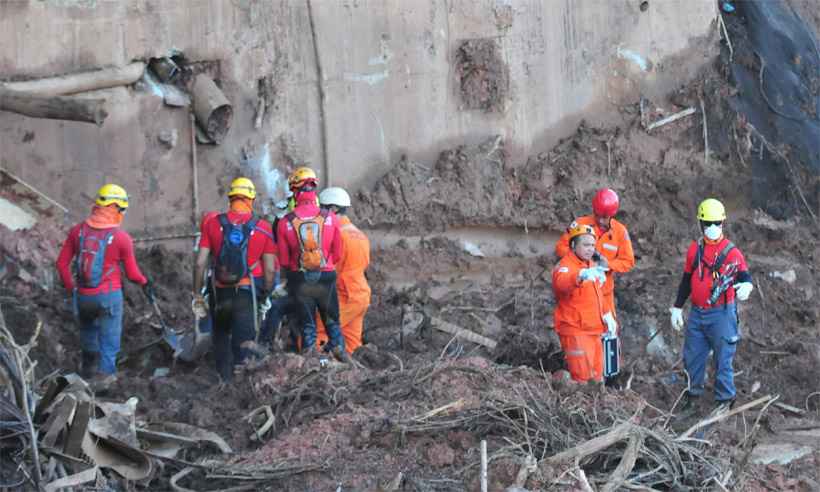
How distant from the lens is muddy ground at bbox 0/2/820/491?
8305mm

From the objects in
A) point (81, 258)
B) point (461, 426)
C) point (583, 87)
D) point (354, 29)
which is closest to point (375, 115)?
point (354, 29)

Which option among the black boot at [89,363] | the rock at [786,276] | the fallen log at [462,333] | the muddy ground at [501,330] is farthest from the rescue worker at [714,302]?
the black boot at [89,363]

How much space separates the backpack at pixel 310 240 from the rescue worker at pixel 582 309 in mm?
1986

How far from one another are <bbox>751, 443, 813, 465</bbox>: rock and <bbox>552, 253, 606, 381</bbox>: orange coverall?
1390mm

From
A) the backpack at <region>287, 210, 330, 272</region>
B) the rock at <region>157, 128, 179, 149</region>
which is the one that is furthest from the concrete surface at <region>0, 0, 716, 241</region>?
the backpack at <region>287, 210, 330, 272</region>

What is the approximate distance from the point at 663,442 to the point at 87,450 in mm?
3579

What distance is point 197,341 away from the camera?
1197 cm

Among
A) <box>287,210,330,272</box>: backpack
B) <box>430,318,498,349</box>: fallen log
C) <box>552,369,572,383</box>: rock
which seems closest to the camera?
<box>552,369,572,383</box>: rock

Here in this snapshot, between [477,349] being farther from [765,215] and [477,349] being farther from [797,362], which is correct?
[765,215]

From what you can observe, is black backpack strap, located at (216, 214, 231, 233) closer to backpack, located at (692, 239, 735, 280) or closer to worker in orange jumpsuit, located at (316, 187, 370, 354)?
worker in orange jumpsuit, located at (316, 187, 370, 354)

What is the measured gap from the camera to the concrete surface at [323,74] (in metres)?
12.9

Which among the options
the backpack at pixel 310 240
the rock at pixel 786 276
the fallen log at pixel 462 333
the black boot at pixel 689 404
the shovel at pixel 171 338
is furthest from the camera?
the rock at pixel 786 276

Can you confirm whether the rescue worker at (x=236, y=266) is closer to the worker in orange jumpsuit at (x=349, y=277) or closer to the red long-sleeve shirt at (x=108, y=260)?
the red long-sleeve shirt at (x=108, y=260)

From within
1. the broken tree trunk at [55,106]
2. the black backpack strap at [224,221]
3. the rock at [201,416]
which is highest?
the broken tree trunk at [55,106]
